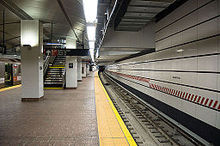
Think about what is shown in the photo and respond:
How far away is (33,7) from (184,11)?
543 cm

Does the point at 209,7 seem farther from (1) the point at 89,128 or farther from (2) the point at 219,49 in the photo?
(1) the point at 89,128

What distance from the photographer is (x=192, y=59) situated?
14.2 feet

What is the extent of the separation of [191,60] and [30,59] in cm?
665

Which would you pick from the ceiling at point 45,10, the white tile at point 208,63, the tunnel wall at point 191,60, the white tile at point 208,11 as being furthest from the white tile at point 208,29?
the ceiling at point 45,10

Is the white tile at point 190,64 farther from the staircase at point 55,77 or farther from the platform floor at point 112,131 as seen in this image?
the staircase at point 55,77

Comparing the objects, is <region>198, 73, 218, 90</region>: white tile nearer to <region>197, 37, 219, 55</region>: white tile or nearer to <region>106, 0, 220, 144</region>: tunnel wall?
<region>106, 0, 220, 144</region>: tunnel wall

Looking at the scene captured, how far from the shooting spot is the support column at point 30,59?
6.15 m

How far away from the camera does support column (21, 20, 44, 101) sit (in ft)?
20.2

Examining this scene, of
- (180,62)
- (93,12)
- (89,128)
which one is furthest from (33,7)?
(180,62)

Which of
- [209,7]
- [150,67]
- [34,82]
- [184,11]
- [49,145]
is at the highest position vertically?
[184,11]

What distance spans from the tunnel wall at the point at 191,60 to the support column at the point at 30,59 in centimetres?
583

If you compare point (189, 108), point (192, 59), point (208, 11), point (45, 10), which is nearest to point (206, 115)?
point (189, 108)

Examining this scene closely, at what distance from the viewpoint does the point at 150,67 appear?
7730mm

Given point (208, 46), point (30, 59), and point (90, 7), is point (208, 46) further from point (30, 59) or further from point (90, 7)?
point (30, 59)
